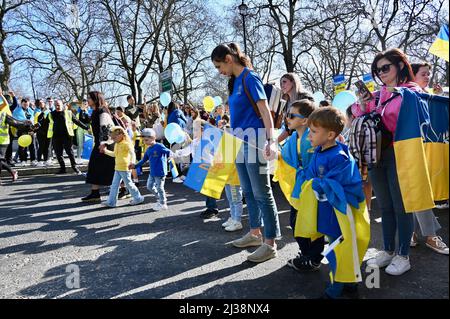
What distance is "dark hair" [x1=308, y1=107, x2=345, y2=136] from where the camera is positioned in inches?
→ 94.7

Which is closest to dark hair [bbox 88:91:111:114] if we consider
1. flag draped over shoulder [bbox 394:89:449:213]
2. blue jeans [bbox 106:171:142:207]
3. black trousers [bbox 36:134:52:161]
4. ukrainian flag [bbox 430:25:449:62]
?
blue jeans [bbox 106:171:142:207]

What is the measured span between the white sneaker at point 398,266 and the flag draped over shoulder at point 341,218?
0.55m

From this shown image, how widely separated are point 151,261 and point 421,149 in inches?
96.9

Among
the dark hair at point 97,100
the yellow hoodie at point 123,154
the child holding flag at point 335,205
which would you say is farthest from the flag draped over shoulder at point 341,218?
the dark hair at point 97,100

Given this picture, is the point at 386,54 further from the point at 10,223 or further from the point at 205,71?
the point at 205,71

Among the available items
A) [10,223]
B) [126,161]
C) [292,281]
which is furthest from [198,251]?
[10,223]

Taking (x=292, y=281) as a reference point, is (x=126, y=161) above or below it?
Answer: above

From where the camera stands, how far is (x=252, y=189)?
10.5ft

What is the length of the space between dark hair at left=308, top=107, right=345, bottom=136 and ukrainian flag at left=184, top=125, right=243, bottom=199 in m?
1.12

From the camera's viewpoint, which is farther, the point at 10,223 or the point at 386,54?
the point at 10,223

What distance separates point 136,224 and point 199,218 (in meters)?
0.85

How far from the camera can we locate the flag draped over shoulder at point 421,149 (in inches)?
96.7

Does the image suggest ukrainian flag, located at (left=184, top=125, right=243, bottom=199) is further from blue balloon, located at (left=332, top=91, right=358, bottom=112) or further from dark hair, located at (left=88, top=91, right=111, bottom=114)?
dark hair, located at (left=88, top=91, right=111, bottom=114)
